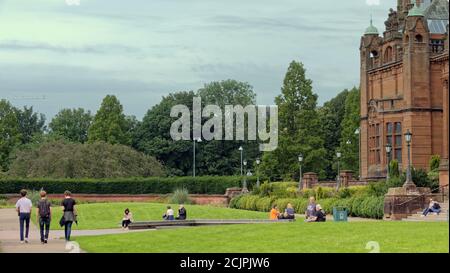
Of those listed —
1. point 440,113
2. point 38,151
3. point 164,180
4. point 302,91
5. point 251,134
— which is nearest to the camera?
point 440,113

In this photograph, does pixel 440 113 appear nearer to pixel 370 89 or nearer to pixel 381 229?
pixel 370 89

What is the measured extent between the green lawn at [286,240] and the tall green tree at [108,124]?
8110cm

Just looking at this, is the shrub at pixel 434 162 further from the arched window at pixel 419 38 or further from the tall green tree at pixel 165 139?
the tall green tree at pixel 165 139

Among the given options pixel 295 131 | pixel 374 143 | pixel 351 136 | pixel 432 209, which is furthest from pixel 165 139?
pixel 432 209

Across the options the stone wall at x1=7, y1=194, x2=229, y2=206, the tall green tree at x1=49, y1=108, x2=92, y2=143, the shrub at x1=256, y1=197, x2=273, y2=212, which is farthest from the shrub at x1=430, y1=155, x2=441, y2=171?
the tall green tree at x1=49, y1=108, x2=92, y2=143

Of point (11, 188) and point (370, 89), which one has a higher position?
point (370, 89)

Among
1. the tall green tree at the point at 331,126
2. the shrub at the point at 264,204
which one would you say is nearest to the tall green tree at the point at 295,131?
the shrub at the point at 264,204

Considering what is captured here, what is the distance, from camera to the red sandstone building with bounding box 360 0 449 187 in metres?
65.0

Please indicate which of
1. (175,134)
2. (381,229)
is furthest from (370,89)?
(381,229)

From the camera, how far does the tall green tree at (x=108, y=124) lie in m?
107

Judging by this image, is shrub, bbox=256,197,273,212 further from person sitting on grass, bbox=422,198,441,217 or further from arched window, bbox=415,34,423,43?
person sitting on grass, bbox=422,198,441,217

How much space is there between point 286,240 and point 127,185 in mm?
64719

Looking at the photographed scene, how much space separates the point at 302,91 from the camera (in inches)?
3162

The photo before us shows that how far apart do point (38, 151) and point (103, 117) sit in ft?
55.1
